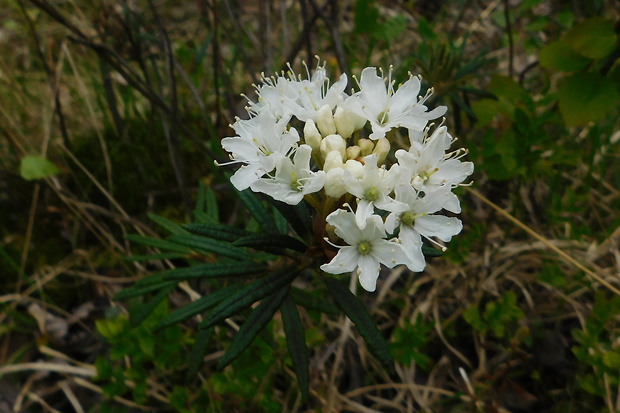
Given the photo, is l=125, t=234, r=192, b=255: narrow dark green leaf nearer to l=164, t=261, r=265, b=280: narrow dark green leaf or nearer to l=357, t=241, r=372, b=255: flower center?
l=164, t=261, r=265, b=280: narrow dark green leaf

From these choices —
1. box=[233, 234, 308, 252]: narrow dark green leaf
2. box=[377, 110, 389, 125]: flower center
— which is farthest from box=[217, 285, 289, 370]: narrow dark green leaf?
box=[377, 110, 389, 125]: flower center

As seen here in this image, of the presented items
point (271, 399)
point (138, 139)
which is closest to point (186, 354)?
point (271, 399)

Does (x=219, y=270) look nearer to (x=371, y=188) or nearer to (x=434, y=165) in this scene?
(x=371, y=188)

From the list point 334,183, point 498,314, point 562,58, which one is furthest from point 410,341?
point 562,58

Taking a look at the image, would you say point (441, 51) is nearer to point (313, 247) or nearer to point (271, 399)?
point (313, 247)

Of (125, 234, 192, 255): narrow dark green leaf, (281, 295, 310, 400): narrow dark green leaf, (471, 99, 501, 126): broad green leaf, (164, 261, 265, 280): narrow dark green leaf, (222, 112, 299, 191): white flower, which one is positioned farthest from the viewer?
(471, 99, 501, 126): broad green leaf

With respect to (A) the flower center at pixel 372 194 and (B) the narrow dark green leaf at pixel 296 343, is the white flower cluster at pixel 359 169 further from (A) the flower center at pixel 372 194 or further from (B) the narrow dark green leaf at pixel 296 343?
(B) the narrow dark green leaf at pixel 296 343
